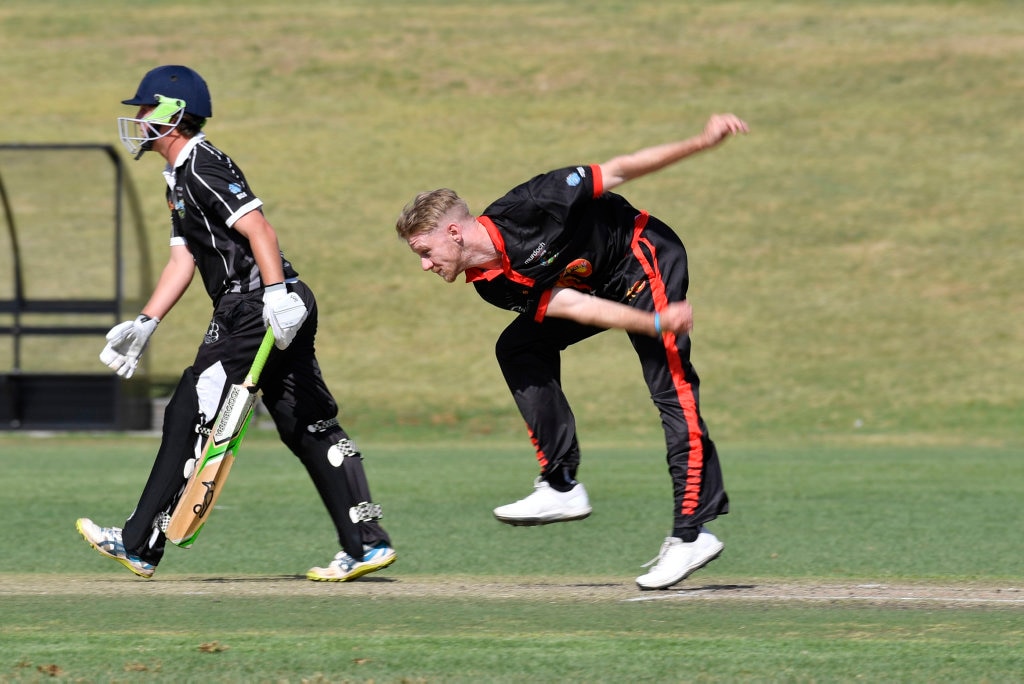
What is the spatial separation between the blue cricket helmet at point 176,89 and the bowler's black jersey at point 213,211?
0.47 ft

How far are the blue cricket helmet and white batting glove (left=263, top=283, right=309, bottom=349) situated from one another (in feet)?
2.93

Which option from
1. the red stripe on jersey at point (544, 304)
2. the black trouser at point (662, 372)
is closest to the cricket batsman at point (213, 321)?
the black trouser at point (662, 372)

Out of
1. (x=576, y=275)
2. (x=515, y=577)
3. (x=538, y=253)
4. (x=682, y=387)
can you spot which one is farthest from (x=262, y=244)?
→ (x=515, y=577)

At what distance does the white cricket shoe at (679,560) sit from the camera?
22.2ft

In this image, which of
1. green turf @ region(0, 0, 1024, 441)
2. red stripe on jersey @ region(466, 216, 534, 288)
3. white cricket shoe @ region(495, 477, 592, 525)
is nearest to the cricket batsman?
white cricket shoe @ region(495, 477, 592, 525)

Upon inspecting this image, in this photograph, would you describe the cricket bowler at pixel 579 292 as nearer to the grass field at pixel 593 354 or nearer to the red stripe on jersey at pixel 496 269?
the red stripe on jersey at pixel 496 269

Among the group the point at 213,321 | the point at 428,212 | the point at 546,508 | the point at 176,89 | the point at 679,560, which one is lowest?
the point at 679,560

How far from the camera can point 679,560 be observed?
6.77m

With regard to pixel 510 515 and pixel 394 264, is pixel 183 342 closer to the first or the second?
pixel 394 264

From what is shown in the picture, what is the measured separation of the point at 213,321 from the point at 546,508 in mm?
1780

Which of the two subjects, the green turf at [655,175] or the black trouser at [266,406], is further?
the green turf at [655,175]

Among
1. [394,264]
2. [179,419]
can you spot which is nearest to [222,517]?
[179,419]

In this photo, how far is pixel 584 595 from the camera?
680cm

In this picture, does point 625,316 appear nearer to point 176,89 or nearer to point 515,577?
point 515,577
